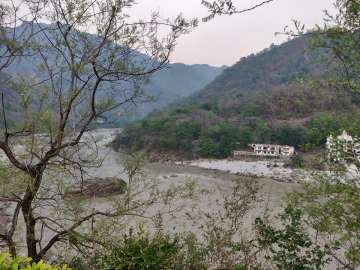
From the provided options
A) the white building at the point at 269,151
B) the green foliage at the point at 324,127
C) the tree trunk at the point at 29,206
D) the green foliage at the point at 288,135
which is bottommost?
the white building at the point at 269,151

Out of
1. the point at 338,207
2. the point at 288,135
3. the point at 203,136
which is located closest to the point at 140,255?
the point at 338,207

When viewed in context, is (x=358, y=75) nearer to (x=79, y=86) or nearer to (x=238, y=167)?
(x=79, y=86)

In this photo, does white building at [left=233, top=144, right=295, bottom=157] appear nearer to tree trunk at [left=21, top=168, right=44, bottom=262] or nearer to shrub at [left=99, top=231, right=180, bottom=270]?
shrub at [left=99, top=231, right=180, bottom=270]

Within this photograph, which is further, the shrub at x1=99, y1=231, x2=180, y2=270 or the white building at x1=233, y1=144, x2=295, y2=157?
the white building at x1=233, y1=144, x2=295, y2=157

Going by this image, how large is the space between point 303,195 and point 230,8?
1836 millimetres

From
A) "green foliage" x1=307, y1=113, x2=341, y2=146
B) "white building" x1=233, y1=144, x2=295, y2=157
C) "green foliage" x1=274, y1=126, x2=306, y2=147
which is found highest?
"green foliage" x1=307, y1=113, x2=341, y2=146

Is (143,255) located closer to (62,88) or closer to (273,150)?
(62,88)

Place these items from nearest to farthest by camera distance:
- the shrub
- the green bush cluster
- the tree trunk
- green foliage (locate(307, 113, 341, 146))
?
green foliage (locate(307, 113, 341, 146)) < the tree trunk < the shrub < the green bush cluster

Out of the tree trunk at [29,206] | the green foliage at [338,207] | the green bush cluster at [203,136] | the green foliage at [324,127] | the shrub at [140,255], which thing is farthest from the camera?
the green bush cluster at [203,136]

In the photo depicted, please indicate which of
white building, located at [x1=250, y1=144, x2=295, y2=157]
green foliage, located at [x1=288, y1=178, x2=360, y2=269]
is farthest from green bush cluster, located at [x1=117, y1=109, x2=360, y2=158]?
green foliage, located at [x1=288, y1=178, x2=360, y2=269]

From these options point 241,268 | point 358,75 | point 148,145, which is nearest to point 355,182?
point 358,75

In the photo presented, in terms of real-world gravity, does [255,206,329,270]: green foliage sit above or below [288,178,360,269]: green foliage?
below

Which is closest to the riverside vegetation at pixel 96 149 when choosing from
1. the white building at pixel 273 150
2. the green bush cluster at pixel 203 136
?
the white building at pixel 273 150

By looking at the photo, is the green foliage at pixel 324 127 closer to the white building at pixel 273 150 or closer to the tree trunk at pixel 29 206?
the tree trunk at pixel 29 206
